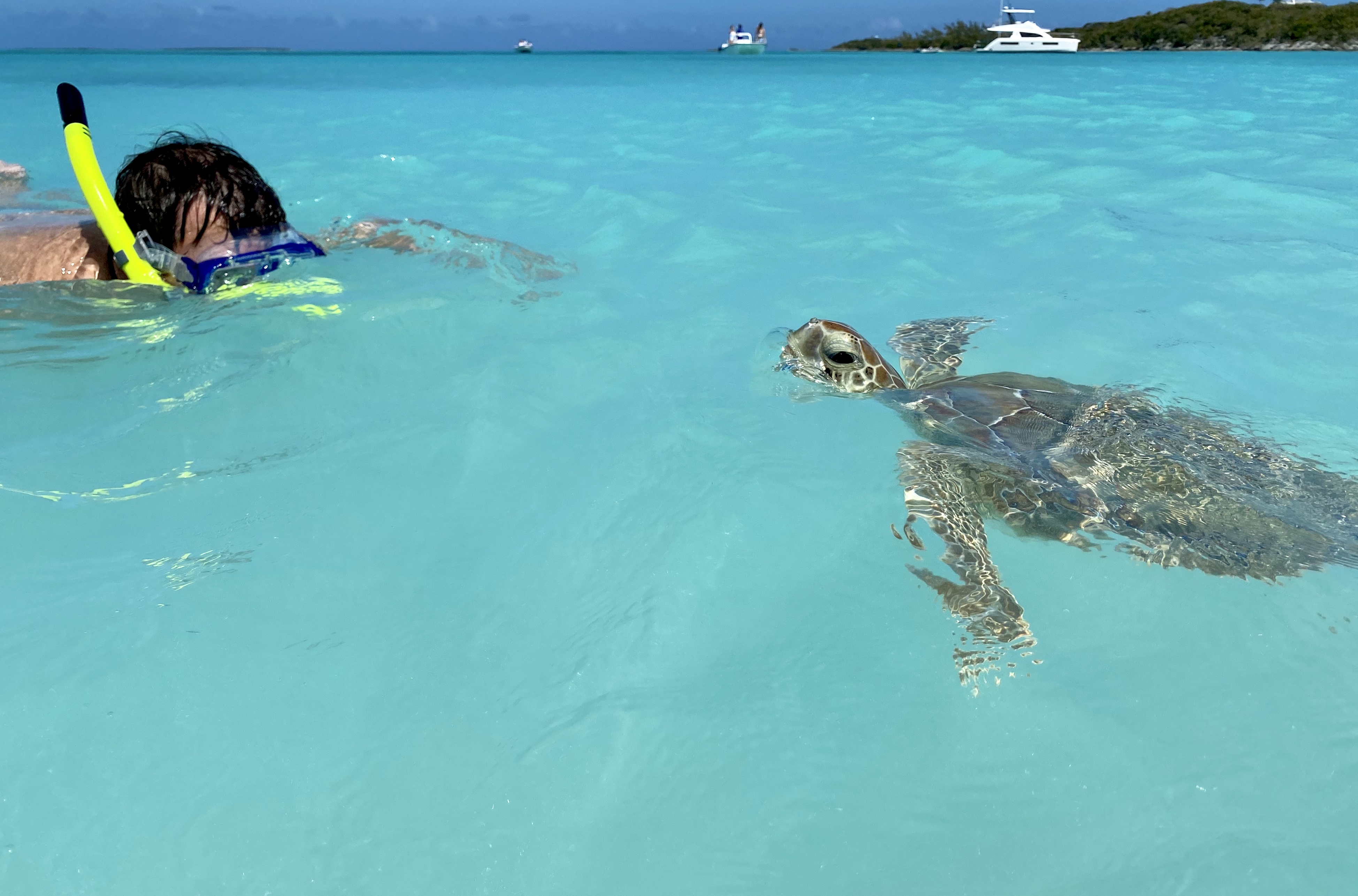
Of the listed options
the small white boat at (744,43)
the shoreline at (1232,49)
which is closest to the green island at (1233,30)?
the shoreline at (1232,49)

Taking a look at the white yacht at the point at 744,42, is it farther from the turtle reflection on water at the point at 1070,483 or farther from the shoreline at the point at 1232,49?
the turtle reflection on water at the point at 1070,483

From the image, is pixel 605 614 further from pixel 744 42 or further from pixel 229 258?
pixel 744 42

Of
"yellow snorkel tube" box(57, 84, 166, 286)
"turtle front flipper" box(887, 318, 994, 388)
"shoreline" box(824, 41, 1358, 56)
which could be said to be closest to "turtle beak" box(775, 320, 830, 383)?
"turtle front flipper" box(887, 318, 994, 388)

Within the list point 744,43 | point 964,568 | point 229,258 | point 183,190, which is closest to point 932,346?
point 964,568

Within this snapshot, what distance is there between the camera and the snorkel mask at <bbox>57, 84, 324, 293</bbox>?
337 cm

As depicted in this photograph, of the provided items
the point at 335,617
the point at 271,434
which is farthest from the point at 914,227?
the point at 335,617

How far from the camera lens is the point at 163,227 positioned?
353cm

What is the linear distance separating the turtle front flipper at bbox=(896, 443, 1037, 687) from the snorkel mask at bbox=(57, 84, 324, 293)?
3184 millimetres

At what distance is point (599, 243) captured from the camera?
5.99 m

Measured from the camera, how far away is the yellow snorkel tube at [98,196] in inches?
131

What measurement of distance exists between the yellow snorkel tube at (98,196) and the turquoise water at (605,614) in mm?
228

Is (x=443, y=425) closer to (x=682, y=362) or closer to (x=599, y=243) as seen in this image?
(x=682, y=362)

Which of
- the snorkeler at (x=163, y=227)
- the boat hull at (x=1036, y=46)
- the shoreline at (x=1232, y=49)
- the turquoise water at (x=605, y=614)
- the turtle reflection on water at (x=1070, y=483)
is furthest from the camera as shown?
the boat hull at (x=1036, y=46)

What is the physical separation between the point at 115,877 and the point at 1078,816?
1997 mm
